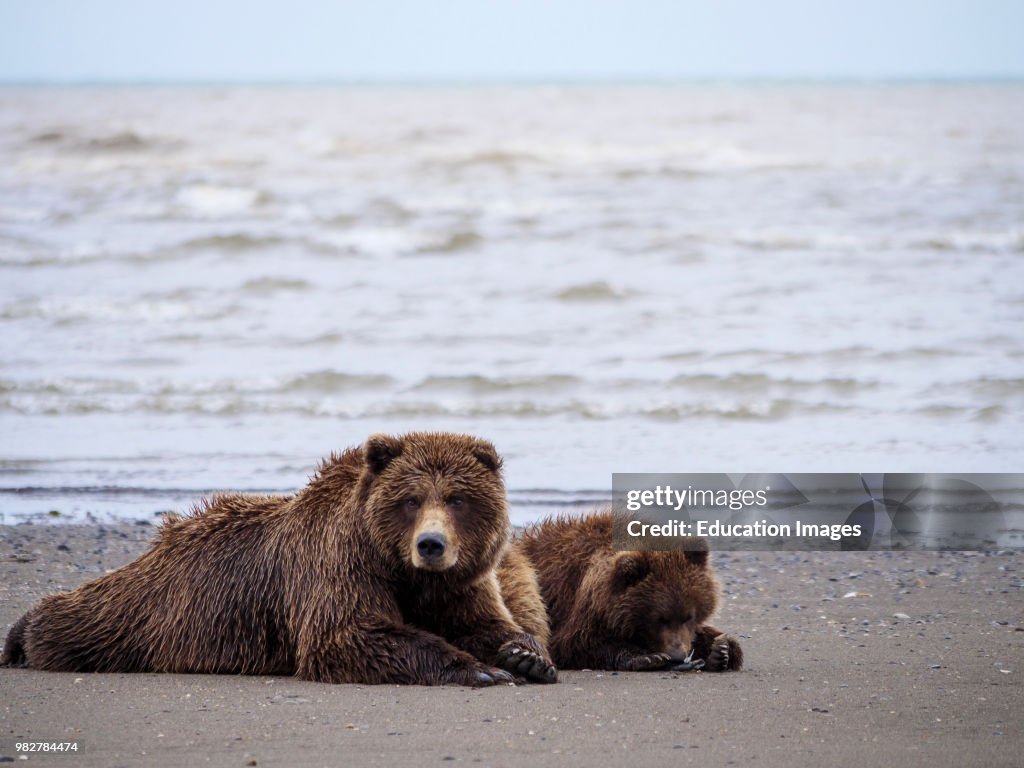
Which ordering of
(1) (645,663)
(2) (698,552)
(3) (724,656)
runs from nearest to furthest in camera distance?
(3) (724,656)
(1) (645,663)
(2) (698,552)

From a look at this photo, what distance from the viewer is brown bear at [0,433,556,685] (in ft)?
18.6

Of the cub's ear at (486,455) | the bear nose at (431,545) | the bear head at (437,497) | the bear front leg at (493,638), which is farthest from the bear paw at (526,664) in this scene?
the cub's ear at (486,455)

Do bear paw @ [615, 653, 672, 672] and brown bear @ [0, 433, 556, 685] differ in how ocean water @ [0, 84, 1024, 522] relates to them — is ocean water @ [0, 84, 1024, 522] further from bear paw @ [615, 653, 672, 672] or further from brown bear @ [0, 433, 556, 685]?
brown bear @ [0, 433, 556, 685]

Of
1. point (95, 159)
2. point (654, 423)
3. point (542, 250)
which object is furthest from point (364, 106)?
point (654, 423)

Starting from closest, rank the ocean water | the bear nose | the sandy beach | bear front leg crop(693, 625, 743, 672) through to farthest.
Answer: the sandy beach, the bear nose, bear front leg crop(693, 625, 743, 672), the ocean water

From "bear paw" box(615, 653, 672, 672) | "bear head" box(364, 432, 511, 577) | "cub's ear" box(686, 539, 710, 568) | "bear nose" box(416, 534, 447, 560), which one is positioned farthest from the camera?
"cub's ear" box(686, 539, 710, 568)

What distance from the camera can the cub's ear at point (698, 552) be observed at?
6.63m

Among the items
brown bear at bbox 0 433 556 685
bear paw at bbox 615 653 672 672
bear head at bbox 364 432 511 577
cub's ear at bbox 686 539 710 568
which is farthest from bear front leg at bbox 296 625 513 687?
cub's ear at bbox 686 539 710 568

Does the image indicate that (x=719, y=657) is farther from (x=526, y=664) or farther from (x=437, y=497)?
(x=437, y=497)

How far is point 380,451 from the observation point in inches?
225

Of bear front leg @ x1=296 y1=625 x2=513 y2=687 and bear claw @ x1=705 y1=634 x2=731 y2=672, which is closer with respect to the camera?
bear front leg @ x1=296 y1=625 x2=513 y2=687

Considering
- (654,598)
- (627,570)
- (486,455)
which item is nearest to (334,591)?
(486,455)

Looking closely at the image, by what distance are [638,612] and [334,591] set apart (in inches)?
61.2

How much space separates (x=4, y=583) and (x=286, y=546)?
8.95ft
